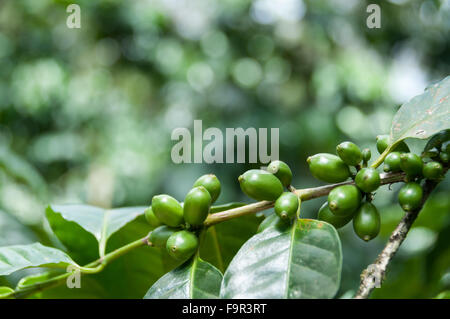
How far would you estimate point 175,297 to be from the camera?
1.60 feet

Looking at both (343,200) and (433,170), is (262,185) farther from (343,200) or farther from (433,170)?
(433,170)

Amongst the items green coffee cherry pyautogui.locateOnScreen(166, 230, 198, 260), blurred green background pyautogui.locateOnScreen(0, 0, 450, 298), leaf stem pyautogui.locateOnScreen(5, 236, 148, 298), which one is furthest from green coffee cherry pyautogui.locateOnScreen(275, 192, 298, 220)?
blurred green background pyautogui.locateOnScreen(0, 0, 450, 298)

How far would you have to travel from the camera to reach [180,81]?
10.8 ft

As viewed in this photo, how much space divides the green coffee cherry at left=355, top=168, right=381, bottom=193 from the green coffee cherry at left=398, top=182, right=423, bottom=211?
0.03 m

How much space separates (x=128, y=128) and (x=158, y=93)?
0.38 m

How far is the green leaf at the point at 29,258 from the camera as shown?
0.53 m

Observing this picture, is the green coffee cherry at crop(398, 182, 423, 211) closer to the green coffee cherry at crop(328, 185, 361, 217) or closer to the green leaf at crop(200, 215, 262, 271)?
the green coffee cherry at crop(328, 185, 361, 217)

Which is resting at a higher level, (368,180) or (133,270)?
(368,180)

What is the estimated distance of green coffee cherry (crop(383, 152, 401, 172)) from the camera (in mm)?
516

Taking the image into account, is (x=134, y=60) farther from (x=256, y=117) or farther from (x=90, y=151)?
(x=256, y=117)

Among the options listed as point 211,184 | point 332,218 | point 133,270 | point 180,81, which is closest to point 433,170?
point 332,218

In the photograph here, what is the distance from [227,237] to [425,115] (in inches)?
13.2

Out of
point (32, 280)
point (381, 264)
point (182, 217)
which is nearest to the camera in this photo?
point (381, 264)

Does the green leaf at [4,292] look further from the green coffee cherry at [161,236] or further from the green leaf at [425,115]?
the green leaf at [425,115]
